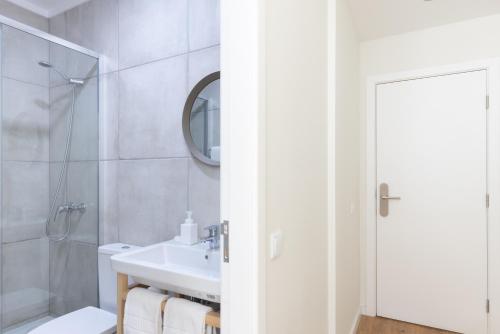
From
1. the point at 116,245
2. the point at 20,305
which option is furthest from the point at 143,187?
the point at 20,305

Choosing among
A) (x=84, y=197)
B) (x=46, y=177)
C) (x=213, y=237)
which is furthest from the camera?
(x=84, y=197)

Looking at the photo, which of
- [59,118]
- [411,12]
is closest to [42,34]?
[59,118]

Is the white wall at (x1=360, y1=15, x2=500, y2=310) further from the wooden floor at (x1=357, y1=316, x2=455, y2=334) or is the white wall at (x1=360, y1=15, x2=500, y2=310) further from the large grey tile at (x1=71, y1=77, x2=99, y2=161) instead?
the large grey tile at (x1=71, y1=77, x2=99, y2=161)

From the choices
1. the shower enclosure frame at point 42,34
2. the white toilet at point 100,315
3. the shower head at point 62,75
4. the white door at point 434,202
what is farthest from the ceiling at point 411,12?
the white toilet at point 100,315

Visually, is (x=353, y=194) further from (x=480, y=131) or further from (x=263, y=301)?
(x=263, y=301)

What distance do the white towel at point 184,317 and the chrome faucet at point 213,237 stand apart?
14.4 inches

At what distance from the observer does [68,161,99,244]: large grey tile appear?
2225mm

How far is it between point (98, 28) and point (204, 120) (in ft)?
4.21

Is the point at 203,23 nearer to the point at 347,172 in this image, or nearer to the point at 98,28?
the point at 98,28

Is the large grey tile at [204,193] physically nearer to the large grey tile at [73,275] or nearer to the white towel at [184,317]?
the white towel at [184,317]

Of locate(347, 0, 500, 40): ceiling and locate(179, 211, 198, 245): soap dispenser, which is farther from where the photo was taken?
locate(347, 0, 500, 40): ceiling

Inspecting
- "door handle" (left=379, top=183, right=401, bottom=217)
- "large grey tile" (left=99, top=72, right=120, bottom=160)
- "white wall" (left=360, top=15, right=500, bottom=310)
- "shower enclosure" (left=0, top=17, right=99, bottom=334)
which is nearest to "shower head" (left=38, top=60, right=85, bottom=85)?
"shower enclosure" (left=0, top=17, right=99, bottom=334)

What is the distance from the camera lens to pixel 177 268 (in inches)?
60.7

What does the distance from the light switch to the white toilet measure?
53.1 inches
